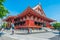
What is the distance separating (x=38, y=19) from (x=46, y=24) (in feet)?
29.7

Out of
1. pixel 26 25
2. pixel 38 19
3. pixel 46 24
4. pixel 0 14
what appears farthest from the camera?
pixel 46 24

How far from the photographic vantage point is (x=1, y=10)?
2542 centimetres

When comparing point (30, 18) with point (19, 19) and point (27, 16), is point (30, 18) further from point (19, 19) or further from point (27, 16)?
point (19, 19)

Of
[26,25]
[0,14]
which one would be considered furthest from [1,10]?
[26,25]

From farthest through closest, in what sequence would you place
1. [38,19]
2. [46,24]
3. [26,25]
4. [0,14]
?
[46,24] < [38,19] < [26,25] < [0,14]

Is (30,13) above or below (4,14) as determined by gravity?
above

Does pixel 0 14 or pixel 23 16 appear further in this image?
pixel 23 16

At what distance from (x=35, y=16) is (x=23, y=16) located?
14.3 ft

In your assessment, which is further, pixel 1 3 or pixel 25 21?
pixel 25 21

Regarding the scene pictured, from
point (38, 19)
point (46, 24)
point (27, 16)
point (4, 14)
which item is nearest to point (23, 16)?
point (27, 16)

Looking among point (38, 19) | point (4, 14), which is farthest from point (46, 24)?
point (4, 14)

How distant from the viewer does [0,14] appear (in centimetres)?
2531

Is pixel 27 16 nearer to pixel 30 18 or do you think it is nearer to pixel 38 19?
pixel 30 18

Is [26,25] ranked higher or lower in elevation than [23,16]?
lower
